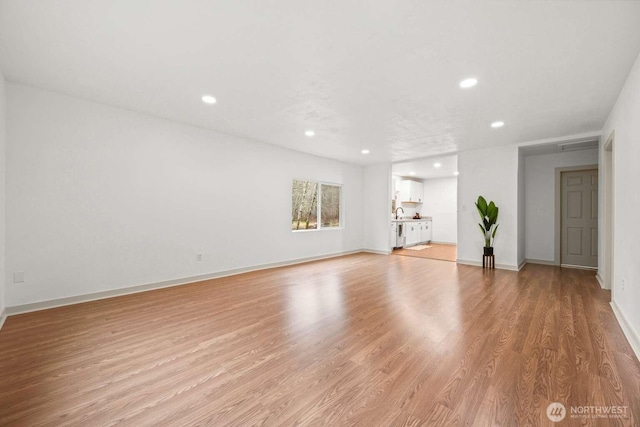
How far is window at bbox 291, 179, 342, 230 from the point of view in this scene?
6.28 m

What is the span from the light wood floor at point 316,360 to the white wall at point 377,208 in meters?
3.84

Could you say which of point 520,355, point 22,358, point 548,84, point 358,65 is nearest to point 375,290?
point 520,355

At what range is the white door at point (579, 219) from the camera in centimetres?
561

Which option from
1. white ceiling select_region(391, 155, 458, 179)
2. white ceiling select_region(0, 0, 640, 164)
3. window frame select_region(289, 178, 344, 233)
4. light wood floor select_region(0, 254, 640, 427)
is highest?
white ceiling select_region(391, 155, 458, 179)

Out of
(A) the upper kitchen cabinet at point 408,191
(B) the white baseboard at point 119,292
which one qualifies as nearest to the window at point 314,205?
(B) the white baseboard at point 119,292

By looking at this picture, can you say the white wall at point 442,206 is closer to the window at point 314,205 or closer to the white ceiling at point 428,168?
the white ceiling at point 428,168

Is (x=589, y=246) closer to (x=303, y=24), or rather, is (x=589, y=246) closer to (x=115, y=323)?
(x=303, y=24)

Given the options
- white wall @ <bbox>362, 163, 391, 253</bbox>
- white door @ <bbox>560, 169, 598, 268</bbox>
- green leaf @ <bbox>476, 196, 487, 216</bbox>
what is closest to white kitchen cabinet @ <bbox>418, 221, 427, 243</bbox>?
white wall @ <bbox>362, 163, 391, 253</bbox>

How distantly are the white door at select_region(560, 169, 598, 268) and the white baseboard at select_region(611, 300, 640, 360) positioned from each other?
3.35m

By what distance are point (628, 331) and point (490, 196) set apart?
12.0ft

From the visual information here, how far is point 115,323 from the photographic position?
112 inches

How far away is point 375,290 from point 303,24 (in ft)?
11.1

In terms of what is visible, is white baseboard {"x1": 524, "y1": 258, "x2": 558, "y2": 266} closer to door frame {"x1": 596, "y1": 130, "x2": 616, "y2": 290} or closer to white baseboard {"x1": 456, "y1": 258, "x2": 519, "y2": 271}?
white baseboard {"x1": 456, "y1": 258, "x2": 519, "y2": 271}

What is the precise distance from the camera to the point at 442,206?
1020 centimetres
